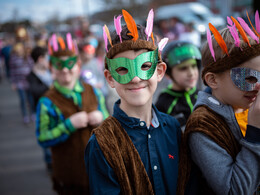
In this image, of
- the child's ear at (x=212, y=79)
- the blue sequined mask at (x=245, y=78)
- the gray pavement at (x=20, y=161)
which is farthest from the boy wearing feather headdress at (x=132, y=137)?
the gray pavement at (x=20, y=161)

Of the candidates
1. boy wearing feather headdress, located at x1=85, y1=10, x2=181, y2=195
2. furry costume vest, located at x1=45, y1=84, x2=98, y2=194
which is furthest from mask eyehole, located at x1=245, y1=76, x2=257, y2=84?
furry costume vest, located at x1=45, y1=84, x2=98, y2=194

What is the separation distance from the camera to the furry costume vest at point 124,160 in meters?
1.43

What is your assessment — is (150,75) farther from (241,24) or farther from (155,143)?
(241,24)

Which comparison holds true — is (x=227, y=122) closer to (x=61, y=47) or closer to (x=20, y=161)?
(x=61, y=47)

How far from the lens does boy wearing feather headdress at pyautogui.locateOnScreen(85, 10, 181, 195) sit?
145 centimetres

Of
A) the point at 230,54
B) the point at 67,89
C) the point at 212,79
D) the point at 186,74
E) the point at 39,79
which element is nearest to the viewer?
the point at 230,54

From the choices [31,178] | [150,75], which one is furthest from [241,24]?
[31,178]

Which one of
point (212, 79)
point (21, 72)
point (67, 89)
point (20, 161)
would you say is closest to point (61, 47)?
point (67, 89)

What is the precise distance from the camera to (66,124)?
258 centimetres

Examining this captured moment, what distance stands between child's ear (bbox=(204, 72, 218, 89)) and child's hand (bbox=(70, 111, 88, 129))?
139 centimetres

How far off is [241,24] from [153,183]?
1033mm

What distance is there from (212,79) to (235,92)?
16 centimetres

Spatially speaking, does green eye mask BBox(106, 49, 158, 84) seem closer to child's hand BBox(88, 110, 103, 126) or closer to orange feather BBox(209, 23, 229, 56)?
orange feather BBox(209, 23, 229, 56)

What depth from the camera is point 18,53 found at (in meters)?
7.58
